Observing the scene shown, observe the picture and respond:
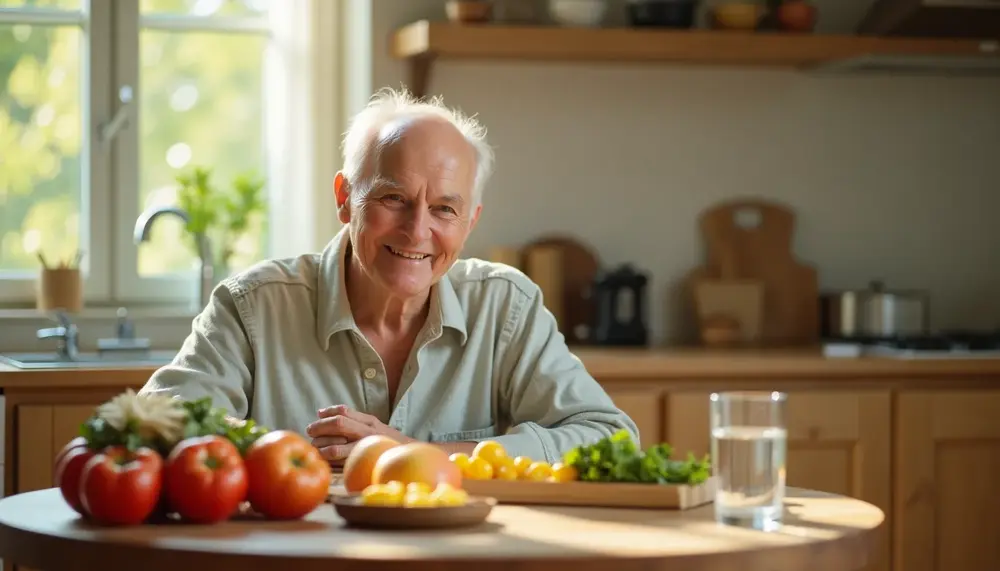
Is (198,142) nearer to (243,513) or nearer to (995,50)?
(995,50)

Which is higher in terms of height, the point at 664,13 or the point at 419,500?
the point at 664,13

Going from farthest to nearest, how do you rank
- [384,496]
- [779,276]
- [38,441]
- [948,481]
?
[779,276], [948,481], [38,441], [384,496]

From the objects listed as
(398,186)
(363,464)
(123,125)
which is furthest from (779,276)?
(363,464)

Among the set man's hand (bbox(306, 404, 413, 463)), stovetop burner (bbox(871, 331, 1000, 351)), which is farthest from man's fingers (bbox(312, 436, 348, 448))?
stovetop burner (bbox(871, 331, 1000, 351))

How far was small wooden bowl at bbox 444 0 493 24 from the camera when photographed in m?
3.87

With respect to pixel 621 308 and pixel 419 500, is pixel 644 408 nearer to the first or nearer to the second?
pixel 621 308

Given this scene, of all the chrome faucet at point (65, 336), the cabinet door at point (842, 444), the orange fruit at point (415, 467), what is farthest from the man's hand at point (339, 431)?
the chrome faucet at point (65, 336)

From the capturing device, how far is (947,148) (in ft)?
14.6

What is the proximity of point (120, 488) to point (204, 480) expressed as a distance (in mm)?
93

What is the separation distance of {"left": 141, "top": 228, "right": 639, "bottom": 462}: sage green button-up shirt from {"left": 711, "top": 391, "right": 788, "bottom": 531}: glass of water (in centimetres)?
66

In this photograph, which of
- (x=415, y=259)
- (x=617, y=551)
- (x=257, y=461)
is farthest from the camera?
(x=415, y=259)

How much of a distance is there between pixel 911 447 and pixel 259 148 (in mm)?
1993

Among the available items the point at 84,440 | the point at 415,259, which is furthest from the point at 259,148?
the point at 84,440

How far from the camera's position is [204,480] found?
168cm
